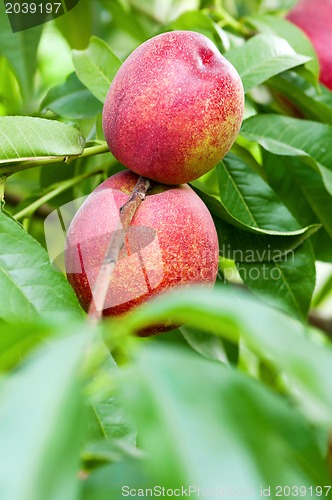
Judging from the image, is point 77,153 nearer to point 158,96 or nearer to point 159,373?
point 158,96

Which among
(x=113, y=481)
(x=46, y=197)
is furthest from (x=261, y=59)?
(x=113, y=481)

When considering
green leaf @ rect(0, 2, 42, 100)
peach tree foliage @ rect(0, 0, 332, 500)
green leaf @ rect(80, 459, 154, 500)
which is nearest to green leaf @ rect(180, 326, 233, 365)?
peach tree foliage @ rect(0, 0, 332, 500)

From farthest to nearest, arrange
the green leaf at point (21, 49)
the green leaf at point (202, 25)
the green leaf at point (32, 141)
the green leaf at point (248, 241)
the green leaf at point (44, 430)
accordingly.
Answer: the green leaf at point (21, 49)
the green leaf at point (202, 25)
the green leaf at point (248, 241)
the green leaf at point (32, 141)
the green leaf at point (44, 430)

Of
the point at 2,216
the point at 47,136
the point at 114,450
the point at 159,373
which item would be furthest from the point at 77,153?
the point at 159,373

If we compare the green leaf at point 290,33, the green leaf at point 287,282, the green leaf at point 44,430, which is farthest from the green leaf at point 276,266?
the green leaf at point 44,430

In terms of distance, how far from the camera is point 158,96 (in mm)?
819

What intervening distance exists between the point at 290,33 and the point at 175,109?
57cm

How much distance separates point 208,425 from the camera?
376mm

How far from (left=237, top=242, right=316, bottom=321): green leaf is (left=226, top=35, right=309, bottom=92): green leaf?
0.82 feet

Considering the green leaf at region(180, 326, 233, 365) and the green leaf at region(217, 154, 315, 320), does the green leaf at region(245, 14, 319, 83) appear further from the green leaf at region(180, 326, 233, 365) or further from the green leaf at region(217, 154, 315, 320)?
the green leaf at region(180, 326, 233, 365)

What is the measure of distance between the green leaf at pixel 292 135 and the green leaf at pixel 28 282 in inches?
17.6

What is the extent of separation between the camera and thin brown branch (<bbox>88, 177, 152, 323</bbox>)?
0.61 metres

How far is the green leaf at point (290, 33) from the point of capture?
1226mm

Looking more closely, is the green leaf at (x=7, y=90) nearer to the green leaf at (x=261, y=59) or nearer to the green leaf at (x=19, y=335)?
the green leaf at (x=261, y=59)
